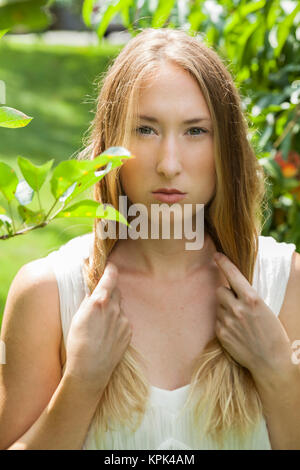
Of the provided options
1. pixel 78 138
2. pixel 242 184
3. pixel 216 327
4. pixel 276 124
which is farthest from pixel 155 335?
pixel 78 138

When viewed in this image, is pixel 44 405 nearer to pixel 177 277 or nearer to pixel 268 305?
pixel 177 277

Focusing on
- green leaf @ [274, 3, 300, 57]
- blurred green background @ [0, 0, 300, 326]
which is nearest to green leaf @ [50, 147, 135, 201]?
blurred green background @ [0, 0, 300, 326]

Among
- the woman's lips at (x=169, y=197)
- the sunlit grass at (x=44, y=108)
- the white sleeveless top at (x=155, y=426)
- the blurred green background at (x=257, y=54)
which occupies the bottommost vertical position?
the white sleeveless top at (x=155, y=426)

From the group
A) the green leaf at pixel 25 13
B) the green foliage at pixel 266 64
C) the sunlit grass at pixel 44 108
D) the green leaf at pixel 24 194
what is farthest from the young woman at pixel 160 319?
the sunlit grass at pixel 44 108

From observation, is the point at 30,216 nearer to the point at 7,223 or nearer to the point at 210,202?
the point at 7,223

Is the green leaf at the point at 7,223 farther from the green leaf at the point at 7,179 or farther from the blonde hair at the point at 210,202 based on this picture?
the blonde hair at the point at 210,202

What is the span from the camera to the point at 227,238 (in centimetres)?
158

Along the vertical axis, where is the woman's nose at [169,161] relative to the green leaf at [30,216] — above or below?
above

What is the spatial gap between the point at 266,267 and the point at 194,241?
0.19m

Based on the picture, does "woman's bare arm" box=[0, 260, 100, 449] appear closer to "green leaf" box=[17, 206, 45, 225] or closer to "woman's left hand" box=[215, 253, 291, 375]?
"woman's left hand" box=[215, 253, 291, 375]

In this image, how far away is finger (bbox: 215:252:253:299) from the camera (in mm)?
1459

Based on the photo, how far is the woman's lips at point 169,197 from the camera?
140 cm

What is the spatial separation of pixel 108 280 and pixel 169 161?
28 cm

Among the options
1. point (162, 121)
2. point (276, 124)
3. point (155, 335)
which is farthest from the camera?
point (276, 124)
